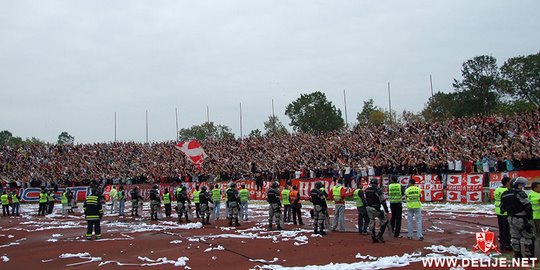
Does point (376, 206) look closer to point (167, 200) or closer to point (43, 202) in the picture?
point (167, 200)

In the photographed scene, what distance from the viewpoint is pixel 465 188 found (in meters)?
26.0

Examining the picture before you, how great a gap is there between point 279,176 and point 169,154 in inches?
710

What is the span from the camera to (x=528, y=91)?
6400 cm

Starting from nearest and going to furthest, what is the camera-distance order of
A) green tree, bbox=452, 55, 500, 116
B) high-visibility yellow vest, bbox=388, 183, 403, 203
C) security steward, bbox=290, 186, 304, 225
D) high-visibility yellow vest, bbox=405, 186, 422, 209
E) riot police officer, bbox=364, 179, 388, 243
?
riot police officer, bbox=364, 179, 388, 243
high-visibility yellow vest, bbox=405, 186, 422, 209
high-visibility yellow vest, bbox=388, 183, 403, 203
security steward, bbox=290, 186, 304, 225
green tree, bbox=452, 55, 500, 116

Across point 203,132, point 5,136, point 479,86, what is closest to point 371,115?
point 479,86

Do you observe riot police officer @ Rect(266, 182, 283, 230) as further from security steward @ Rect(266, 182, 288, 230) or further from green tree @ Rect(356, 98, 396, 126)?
green tree @ Rect(356, 98, 396, 126)

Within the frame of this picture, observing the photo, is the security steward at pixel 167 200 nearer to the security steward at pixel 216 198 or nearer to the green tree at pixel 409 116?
the security steward at pixel 216 198

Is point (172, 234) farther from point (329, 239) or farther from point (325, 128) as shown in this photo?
point (325, 128)

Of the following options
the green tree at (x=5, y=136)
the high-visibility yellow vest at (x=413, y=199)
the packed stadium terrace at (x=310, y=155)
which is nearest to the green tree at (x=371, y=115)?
the packed stadium terrace at (x=310, y=155)

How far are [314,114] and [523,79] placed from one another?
29646 mm

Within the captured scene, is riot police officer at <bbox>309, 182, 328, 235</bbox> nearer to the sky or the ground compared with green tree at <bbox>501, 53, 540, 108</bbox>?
nearer to the ground

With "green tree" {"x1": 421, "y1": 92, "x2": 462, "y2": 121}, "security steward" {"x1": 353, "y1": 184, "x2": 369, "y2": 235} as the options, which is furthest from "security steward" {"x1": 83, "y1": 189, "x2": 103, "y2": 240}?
"green tree" {"x1": 421, "y1": 92, "x2": 462, "y2": 121}

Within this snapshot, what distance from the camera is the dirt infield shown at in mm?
12328

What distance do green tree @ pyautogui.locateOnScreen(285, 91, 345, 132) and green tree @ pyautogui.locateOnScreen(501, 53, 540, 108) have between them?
79.5ft
